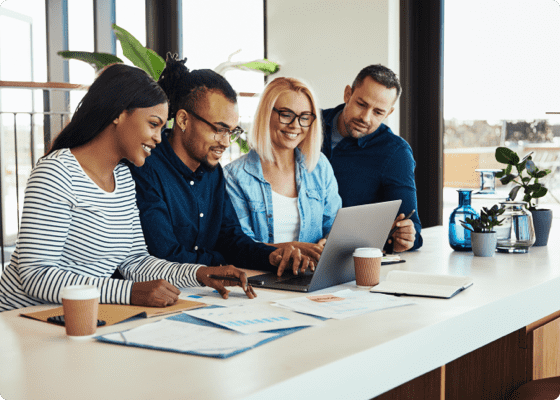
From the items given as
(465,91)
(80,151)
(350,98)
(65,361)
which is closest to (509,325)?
(65,361)

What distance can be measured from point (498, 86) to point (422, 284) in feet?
7.85

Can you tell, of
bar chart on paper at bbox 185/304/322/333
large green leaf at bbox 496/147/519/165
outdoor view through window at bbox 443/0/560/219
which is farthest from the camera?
outdoor view through window at bbox 443/0/560/219

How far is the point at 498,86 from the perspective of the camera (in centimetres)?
351

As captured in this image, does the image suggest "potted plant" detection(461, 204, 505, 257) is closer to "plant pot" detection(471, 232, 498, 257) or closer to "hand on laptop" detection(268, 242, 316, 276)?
"plant pot" detection(471, 232, 498, 257)

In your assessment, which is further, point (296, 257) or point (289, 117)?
point (289, 117)

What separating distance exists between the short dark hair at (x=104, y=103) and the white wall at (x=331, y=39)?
2.51 metres

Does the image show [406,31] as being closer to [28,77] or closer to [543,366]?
[543,366]

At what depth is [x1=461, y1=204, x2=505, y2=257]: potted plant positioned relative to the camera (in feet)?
6.24

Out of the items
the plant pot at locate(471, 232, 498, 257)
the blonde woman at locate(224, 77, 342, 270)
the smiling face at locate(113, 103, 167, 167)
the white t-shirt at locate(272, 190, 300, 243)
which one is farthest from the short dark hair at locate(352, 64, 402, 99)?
the smiling face at locate(113, 103, 167, 167)

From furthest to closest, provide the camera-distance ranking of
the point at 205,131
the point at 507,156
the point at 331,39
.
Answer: the point at 331,39 → the point at 507,156 → the point at 205,131

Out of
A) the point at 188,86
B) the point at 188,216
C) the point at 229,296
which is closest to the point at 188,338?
the point at 229,296

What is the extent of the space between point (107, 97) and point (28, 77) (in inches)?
169

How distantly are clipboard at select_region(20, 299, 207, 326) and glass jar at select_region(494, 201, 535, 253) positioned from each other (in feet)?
3.83

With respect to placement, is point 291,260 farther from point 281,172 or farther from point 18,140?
point 18,140
